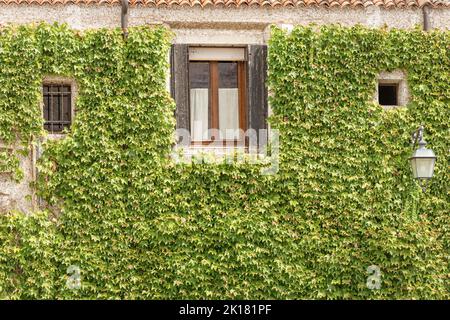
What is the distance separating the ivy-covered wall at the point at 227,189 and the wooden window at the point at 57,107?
0.87 feet

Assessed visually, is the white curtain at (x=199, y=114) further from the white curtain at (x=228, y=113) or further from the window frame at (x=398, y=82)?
the window frame at (x=398, y=82)

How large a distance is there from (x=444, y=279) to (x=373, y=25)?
14.0ft

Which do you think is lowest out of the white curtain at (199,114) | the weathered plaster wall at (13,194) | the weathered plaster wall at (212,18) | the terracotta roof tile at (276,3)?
the weathered plaster wall at (13,194)

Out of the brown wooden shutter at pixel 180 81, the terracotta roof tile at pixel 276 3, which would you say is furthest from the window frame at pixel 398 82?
the brown wooden shutter at pixel 180 81

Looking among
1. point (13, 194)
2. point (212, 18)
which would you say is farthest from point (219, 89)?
point (13, 194)

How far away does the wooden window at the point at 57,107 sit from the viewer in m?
11.2

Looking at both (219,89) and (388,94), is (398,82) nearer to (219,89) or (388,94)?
(388,94)

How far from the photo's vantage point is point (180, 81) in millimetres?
11352

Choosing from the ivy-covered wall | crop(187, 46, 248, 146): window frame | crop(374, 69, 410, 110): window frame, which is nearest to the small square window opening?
crop(374, 69, 410, 110): window frame

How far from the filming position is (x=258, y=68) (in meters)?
11.5

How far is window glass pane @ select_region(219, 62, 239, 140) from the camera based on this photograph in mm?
11547

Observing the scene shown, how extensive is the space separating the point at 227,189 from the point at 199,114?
1369mm

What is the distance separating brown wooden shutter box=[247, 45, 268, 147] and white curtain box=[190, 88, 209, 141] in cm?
73
